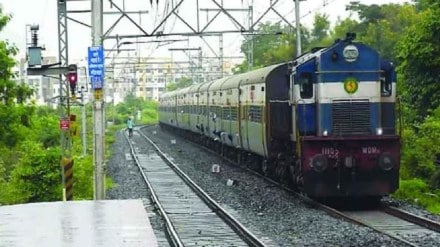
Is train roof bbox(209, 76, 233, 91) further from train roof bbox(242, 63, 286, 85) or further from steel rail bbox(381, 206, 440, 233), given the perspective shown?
steel rail bbox(381, 206, 440, 233)

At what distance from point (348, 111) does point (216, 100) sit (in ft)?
52.8

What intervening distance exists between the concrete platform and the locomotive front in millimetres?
3629

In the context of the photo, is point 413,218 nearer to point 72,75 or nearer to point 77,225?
point 77,225

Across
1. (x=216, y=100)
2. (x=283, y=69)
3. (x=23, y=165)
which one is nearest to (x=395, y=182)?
(x=283, y=69)

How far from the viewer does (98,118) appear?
18.9 metres

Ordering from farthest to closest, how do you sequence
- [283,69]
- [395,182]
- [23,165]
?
[23,165] < [283,69] < [395,182]

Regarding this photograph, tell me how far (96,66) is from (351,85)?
616cm

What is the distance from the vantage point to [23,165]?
22.0m

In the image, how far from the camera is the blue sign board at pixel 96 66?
61.7 ft

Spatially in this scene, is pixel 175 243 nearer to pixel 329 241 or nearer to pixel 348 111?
pixel 329 241

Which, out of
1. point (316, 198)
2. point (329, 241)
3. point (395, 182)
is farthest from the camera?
point (316, 198)

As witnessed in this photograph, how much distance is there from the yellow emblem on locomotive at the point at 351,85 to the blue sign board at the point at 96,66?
234 inches

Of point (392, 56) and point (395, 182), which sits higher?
point (392, 56)

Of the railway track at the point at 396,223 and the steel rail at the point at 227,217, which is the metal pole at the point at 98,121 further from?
the railway track at the point at 396,223
